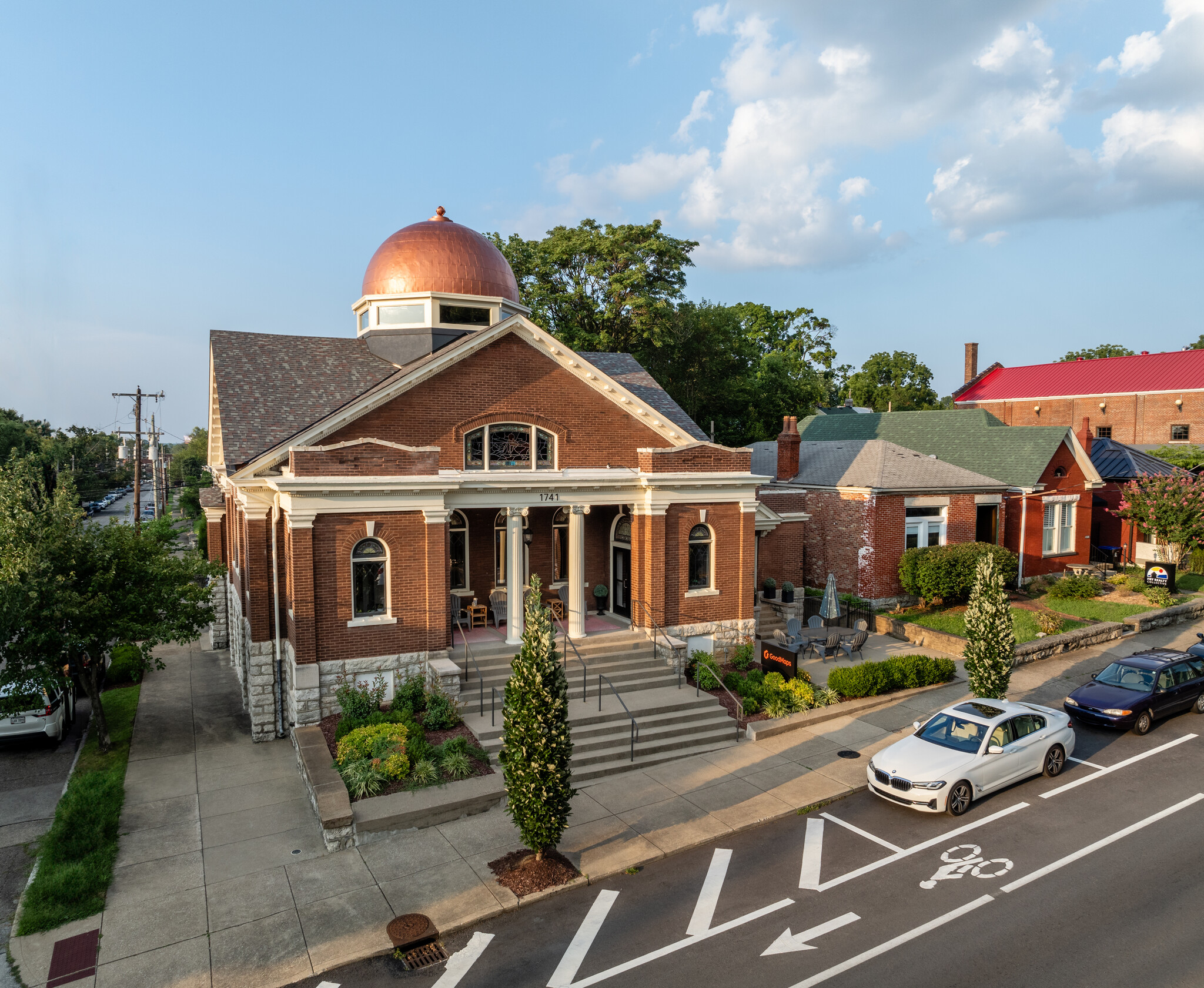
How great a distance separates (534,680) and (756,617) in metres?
15.3

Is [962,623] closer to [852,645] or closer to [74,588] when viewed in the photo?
[852,645]

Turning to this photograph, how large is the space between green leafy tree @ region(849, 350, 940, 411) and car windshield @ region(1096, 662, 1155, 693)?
59443 millimetres

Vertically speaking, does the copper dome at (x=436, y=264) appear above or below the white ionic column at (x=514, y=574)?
above

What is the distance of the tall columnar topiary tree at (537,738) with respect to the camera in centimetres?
1116

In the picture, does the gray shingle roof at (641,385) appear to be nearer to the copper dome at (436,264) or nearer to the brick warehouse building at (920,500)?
the copper dome at (436,264)

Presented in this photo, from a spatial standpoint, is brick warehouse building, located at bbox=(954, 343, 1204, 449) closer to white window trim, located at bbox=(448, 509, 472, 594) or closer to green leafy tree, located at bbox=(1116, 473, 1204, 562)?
green leafy tree, located at bbox=(1116, 473, 1204, 562)

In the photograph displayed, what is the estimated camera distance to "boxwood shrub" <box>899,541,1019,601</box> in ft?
85.9

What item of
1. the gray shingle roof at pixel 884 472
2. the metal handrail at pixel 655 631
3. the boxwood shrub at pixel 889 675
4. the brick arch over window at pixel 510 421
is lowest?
the boxwood shrub at pixel 889 675

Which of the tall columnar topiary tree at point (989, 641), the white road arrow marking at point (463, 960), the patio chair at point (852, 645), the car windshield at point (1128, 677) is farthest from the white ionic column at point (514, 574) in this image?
the car windshield at point (1128, 677)

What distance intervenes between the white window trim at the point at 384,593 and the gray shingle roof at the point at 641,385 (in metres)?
9.37

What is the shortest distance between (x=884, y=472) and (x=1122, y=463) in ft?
55.1

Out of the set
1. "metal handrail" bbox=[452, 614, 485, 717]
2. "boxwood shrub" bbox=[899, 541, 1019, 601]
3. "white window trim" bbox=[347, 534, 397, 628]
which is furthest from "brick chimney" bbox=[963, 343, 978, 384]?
"white window trim" bbox=[347, 534, 397, 628]

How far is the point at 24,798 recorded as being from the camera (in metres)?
14.6

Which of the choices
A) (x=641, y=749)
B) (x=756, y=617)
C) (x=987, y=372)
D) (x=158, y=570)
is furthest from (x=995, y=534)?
(x=987, y=372)
